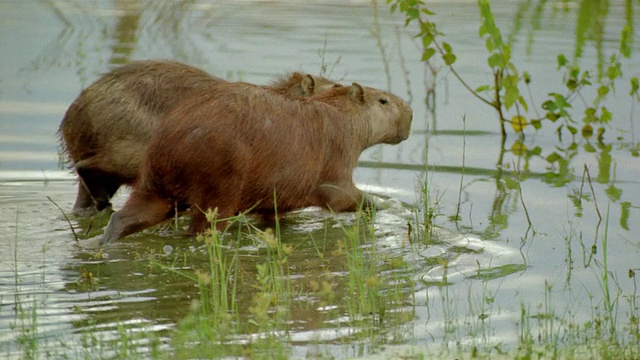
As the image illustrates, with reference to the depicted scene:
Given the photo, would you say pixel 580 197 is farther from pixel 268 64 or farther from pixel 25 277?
pixel 268 64

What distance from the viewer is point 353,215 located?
22.5 ft

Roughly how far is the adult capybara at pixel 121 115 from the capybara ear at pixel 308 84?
31cm

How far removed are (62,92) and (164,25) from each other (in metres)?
2.72

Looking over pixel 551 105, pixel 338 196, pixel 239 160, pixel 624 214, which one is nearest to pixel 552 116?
pixel 551 105

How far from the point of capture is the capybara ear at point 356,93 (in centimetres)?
662

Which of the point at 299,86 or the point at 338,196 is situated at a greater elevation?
the point at 299,86

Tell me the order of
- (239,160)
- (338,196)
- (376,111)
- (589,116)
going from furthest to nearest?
(589,116) → (376,111) → (338,196) → (239,160)

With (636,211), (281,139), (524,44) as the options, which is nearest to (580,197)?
(636,211)

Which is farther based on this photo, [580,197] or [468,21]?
[468,21]

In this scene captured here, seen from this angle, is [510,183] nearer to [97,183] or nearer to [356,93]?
[356,93]

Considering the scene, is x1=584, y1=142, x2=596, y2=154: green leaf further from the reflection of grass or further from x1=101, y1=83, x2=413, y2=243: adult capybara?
the reflection of grass

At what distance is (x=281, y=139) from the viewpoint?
595cm

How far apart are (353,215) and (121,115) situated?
4.75ft

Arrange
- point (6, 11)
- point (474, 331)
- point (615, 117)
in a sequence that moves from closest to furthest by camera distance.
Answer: point (474, 331)
point (615, 117)
point (6, 11)
